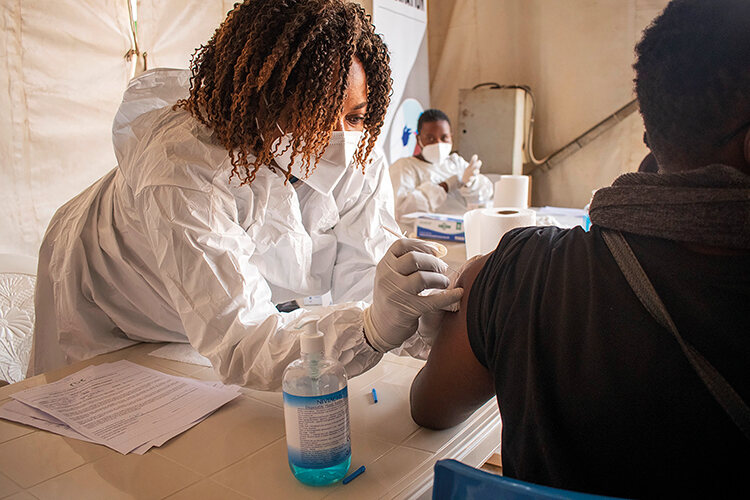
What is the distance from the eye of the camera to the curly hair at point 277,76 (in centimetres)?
117

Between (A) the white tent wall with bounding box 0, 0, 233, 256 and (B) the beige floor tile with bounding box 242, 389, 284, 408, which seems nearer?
(B) the beige floor tile with bounding box 242, 389, 284, 408

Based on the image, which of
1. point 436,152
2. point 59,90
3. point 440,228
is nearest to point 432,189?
point 436,152

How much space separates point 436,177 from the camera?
4137mm

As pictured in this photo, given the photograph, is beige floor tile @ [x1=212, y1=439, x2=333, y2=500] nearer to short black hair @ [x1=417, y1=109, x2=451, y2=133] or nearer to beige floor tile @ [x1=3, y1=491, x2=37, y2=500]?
beige floor tile @ [x1=3, y1=491, x2=37, y2=500]

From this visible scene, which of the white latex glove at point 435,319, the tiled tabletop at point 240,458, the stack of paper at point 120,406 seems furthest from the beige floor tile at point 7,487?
the white latex glove at point 435,319

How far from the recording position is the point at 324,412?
797mm

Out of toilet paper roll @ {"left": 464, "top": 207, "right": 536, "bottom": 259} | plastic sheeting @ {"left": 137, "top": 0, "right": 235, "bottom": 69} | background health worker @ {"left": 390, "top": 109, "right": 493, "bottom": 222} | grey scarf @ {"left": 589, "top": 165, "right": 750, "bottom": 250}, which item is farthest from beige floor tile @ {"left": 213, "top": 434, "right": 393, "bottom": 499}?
background health worker @ {"left": 390, "top": 109, "right": 493, "bottom": 222}

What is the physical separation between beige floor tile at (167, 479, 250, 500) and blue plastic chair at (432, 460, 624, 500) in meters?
0.31

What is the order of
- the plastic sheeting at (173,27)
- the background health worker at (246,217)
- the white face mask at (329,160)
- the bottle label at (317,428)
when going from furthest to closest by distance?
the plastic sheeting at (173,27), the white face mask at (329,160), the background health worker at (246,217), the bottle label at (317,428)

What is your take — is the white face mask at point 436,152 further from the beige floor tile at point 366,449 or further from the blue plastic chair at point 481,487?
the blue plastic chair at point 481,487

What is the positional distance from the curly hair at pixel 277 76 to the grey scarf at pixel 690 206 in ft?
2.20

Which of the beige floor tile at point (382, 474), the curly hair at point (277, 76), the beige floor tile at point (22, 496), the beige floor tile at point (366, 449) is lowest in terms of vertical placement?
the beige floor tile at point (22, 496)

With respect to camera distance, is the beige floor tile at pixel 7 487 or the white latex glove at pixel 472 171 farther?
the white latex glove at pixel 472 171

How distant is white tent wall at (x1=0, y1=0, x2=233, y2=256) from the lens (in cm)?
228
